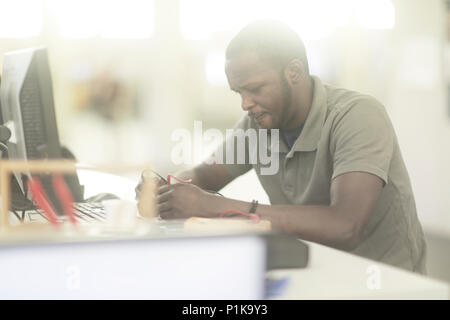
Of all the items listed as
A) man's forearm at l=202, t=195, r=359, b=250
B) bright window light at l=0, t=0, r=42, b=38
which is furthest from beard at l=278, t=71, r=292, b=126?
bright window light at l=0, t=0, r=42, b=38

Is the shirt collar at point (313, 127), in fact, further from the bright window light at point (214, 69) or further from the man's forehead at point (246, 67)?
the bright window light at point (214, 69)

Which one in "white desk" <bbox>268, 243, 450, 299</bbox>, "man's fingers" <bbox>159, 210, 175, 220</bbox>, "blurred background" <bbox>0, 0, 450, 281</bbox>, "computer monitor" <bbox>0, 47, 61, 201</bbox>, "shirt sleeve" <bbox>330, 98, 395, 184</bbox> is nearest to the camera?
"white desk" <bbox>268, 243, 450, 299</bbox>

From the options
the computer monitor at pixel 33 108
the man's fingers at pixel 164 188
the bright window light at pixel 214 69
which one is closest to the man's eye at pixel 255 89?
the man's fingers at pixel 164 188

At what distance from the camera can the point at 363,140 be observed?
1.29 meters

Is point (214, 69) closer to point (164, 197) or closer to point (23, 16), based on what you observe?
point (23, 16)

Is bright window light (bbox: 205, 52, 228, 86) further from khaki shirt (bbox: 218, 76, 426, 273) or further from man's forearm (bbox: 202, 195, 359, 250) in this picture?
man's forearm (bbox: 202, 195, 359, 250)

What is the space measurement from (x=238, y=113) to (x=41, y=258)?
3.43 metres

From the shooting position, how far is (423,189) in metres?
3.87

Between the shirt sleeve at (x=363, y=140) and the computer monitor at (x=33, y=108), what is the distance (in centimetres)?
58

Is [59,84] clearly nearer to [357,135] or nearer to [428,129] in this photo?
[428,129]

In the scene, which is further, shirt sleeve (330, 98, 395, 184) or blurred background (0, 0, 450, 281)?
blurred background (0, 0, 450, 281)

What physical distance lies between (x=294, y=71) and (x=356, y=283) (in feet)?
2.69

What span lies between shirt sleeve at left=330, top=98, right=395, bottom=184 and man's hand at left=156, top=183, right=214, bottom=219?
0.31 m

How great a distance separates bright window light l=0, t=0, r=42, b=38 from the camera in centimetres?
388
